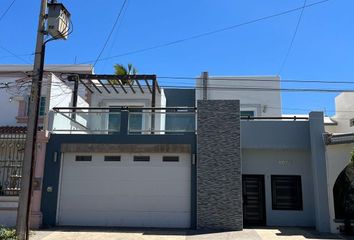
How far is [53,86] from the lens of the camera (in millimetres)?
18734

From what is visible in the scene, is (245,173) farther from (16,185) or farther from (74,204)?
(16,185)

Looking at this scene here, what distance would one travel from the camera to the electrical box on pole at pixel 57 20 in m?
11.7

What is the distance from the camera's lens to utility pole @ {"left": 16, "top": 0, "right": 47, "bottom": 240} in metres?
11.2

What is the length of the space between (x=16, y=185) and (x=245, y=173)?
8.67m

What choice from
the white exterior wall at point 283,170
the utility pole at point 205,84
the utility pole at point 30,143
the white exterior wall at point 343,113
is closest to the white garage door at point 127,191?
the white exterior wall at point 283,170

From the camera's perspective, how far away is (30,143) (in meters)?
11.5

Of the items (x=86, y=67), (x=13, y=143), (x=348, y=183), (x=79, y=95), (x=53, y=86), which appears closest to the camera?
(x=348, y=183)

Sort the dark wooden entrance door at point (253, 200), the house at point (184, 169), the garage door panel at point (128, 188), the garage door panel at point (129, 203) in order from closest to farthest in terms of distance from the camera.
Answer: the house at point (184, 169) < the garage door panel at point (129, 203) < the garage door panel at point (128, 188) < the dark wooden entrance door at point (253, 200)

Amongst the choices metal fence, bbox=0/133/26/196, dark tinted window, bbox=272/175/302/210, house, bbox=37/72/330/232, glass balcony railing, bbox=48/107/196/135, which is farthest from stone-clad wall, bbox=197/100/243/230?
metal fence, bbox=0/133/26/196

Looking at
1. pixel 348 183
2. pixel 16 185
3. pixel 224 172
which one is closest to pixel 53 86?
pixel 16 185

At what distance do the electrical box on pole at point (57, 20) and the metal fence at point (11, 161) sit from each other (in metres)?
5.63

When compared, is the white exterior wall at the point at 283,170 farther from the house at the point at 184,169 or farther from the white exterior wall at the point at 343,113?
the white exterior wall at the point at 343,113

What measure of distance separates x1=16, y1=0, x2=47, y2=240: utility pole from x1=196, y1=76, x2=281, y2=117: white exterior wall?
11.0m

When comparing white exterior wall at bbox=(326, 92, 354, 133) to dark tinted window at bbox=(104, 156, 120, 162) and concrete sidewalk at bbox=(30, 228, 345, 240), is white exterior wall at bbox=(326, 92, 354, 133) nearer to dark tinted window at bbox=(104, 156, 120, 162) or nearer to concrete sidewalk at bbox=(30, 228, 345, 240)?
concrete sidewalk at bbox=(30, 228, 345, 240)
